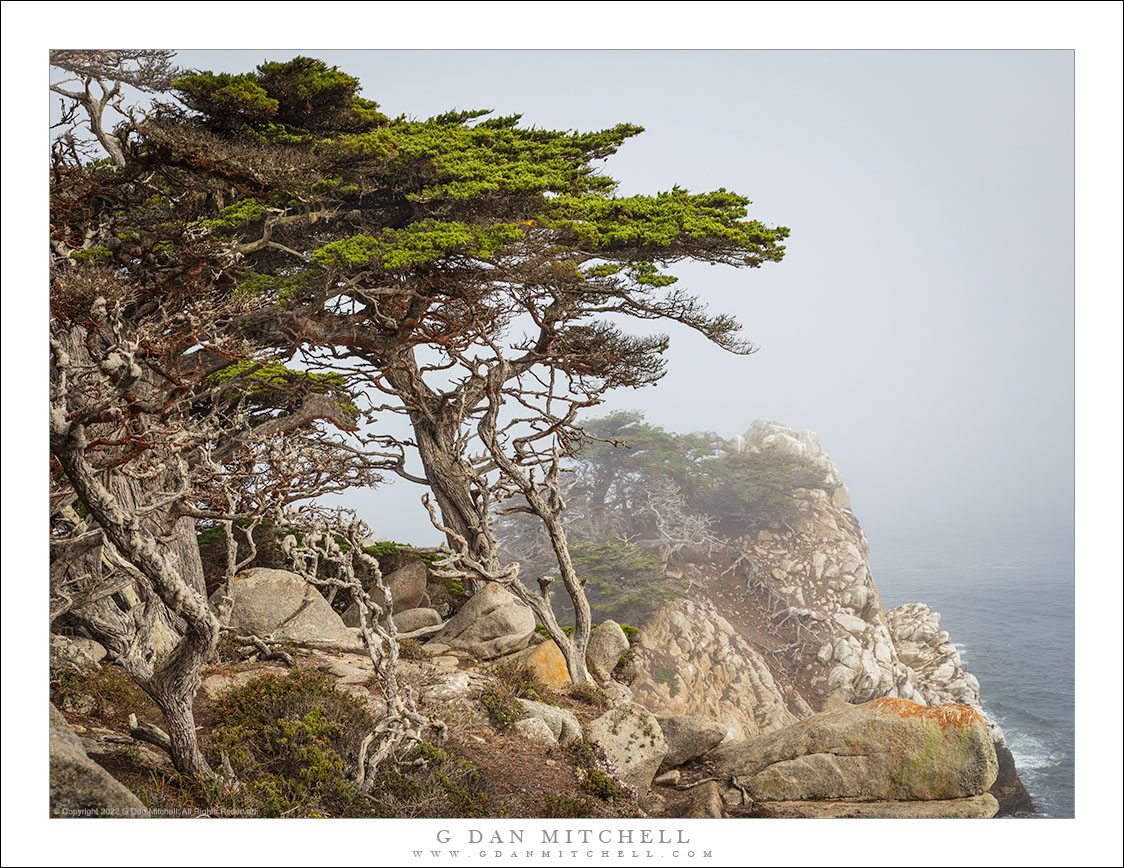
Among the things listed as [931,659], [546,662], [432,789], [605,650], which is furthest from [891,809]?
[931,659]

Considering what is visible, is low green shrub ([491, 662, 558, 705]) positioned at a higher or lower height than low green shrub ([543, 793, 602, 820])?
higher

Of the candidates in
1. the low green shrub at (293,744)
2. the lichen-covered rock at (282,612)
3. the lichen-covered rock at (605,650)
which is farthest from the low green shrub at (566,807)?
the lichen-covered rock at (605,650)

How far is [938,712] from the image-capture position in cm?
670

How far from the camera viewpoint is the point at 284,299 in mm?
7582

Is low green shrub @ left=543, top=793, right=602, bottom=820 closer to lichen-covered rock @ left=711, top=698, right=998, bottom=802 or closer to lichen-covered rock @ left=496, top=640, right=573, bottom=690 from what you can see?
lichen-covered rock @ left=711, top=698, right=998, bottom=802

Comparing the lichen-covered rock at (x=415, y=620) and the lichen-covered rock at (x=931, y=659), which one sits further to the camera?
the lichen-covered rock at (x=931, y=659)

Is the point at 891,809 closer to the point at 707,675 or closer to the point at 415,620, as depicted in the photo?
the point at 415,620

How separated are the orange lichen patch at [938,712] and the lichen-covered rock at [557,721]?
93.7 inches

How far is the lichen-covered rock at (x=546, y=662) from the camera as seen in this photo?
862cm

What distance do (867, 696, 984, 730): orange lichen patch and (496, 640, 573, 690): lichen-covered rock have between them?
120 inches

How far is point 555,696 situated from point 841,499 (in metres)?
10.0

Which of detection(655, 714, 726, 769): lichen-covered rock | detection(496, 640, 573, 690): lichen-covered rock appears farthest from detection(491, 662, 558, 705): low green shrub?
detection(655, 714, 726, 769): lichen-covered rock

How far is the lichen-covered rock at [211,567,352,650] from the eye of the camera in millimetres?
8055

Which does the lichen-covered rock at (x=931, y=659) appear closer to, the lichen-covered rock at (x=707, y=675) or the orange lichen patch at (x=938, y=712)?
the lichen-covered rock at (x=707, y=675)
